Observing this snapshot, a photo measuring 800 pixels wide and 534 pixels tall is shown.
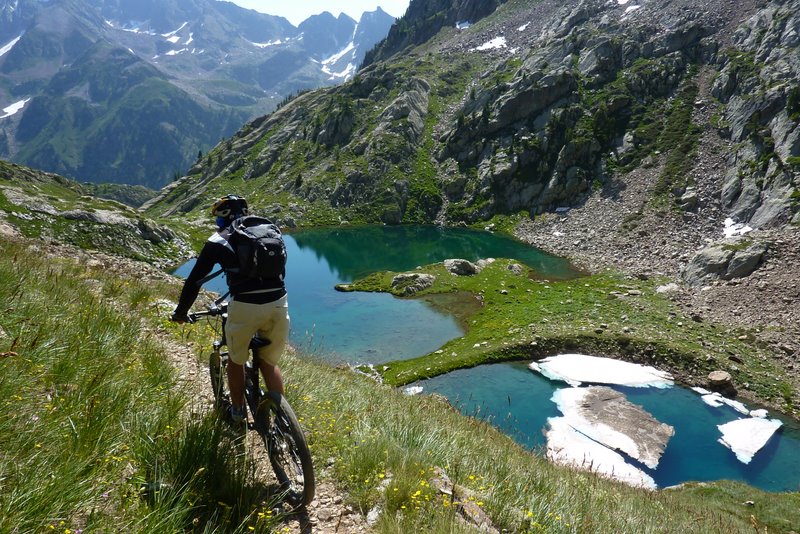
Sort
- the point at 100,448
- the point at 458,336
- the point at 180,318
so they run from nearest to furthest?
1. the point at 100,448
2. the point at 180,318
3. the point at 458,336

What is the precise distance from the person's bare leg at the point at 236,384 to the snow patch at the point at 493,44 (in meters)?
175

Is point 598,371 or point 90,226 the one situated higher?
point 90,226

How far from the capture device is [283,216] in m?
103

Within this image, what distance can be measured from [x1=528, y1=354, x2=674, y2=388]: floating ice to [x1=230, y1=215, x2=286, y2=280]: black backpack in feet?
93.1

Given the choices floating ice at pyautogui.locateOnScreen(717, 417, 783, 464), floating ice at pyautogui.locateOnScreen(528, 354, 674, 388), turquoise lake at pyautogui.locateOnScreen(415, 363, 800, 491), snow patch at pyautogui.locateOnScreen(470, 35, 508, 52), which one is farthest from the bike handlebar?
snow patch at pyautogui.locateOnScreen(470, 35, 508, 52)

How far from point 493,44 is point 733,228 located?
417ft

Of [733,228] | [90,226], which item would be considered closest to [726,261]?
[733,228]

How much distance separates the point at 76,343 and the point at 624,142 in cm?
9938

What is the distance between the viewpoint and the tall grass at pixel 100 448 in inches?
125

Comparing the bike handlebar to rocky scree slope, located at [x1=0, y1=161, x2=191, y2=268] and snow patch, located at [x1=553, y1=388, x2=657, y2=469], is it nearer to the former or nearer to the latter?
snow patch, located at [x1=553, y1=388, x2=657, y2=469]

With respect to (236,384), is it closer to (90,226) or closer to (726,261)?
(726,261)

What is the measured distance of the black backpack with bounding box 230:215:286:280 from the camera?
539 cm

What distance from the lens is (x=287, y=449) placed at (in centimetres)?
545

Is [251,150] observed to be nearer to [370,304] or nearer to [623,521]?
[370,304]
